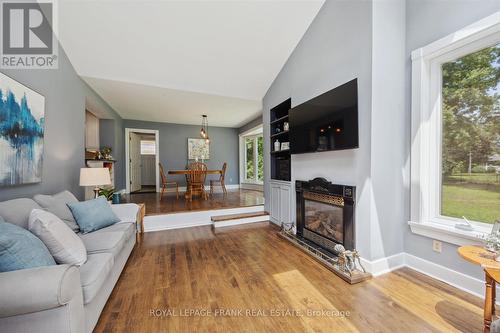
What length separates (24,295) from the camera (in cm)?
95

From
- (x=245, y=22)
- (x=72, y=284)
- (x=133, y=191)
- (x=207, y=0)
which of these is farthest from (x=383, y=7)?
(x=133, y=191)

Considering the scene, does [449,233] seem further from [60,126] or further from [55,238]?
[60,126]

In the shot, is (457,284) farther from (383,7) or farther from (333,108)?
(383,7)

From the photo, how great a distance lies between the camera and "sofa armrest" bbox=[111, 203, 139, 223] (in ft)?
8.64

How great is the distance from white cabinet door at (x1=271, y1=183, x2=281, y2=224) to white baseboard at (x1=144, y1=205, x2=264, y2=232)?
62cm

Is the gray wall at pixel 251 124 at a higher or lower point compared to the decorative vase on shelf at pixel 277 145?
higher

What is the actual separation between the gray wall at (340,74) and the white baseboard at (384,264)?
0.10 m

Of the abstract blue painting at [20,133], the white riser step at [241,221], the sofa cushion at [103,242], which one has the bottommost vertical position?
the white riser step at [241,221]

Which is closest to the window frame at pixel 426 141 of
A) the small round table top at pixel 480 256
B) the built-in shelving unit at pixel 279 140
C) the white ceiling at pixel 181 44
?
the small round table top at pixel 480 256

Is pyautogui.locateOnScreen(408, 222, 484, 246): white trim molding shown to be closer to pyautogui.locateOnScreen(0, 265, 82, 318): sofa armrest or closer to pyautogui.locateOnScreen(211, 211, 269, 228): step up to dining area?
pyautogui.locateOnScreen(211, 211, 269, 228): step up to dining area

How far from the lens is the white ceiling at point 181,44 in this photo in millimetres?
2516

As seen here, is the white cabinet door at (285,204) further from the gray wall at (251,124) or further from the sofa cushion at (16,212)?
the gray wall at (251,124)

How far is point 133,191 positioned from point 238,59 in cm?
543

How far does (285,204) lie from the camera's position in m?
3.51
